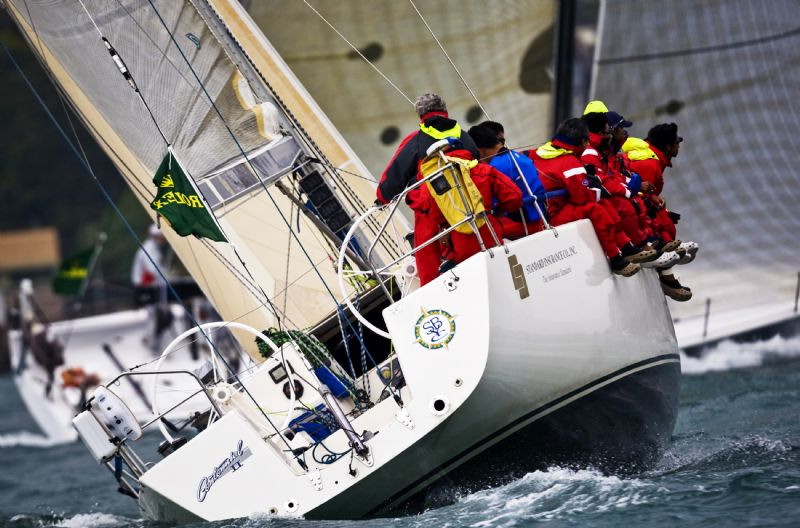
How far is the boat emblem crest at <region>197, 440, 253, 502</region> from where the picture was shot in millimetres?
5703

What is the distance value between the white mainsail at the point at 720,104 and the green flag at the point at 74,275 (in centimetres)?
739

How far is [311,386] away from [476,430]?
981mm

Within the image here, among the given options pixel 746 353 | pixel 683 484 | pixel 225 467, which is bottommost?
pixel 746 353

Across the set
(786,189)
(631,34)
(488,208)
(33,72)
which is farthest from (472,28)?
(33,72)

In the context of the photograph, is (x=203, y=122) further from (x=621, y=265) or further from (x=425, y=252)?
(x=621, y=265)

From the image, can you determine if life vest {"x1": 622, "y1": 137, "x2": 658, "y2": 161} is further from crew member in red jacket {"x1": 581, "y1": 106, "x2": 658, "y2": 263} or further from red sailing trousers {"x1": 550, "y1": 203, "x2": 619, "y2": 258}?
red sailing trousers {"x1": 550, "y1": 203, "x2": 619, "y2": 258}

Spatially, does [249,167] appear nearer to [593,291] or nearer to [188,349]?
[593,291]

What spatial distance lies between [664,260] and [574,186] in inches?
27.0

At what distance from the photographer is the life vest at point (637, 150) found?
709cm

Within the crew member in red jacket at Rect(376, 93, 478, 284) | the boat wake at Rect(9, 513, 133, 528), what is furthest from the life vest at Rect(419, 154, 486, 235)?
the boat wake at Rect(9, 513, 133, 528)

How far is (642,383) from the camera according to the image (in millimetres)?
6141

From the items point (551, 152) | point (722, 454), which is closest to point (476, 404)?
point (551, 152)

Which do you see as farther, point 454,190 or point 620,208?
point 620,208

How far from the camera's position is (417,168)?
6.12m
